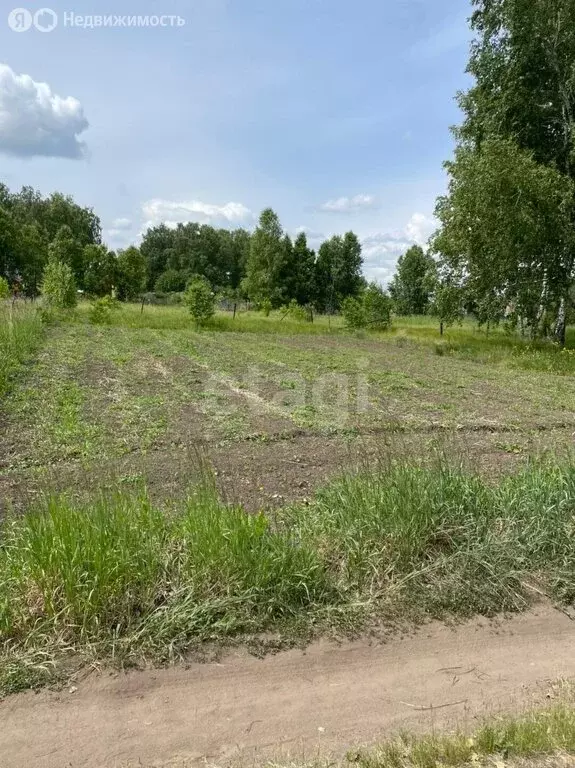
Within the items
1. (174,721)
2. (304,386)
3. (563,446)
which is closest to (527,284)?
(304,386)

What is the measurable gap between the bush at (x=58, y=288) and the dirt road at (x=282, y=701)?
21689 millimetres

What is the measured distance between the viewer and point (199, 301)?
21.9 metres

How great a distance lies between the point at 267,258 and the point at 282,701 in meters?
40.3

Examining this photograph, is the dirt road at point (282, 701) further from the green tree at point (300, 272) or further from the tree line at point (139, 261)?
the green tree at point (300, 272)

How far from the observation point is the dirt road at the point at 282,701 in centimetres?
191

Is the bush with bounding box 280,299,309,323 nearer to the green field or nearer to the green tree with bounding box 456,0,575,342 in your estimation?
the green tree with bounding box 456,0,575,342

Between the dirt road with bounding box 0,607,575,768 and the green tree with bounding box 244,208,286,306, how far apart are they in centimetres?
3892

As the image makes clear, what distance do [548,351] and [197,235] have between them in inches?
2260

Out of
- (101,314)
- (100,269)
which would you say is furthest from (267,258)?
(101,314)

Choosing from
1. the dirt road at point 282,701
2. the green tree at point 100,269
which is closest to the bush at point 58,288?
the green tree at point 100,269

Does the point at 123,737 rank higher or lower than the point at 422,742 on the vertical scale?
lower

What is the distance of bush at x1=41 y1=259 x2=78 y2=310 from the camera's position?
70.8 ft

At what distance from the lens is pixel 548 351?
15789 millimetres

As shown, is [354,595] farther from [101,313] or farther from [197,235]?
[197,235]
